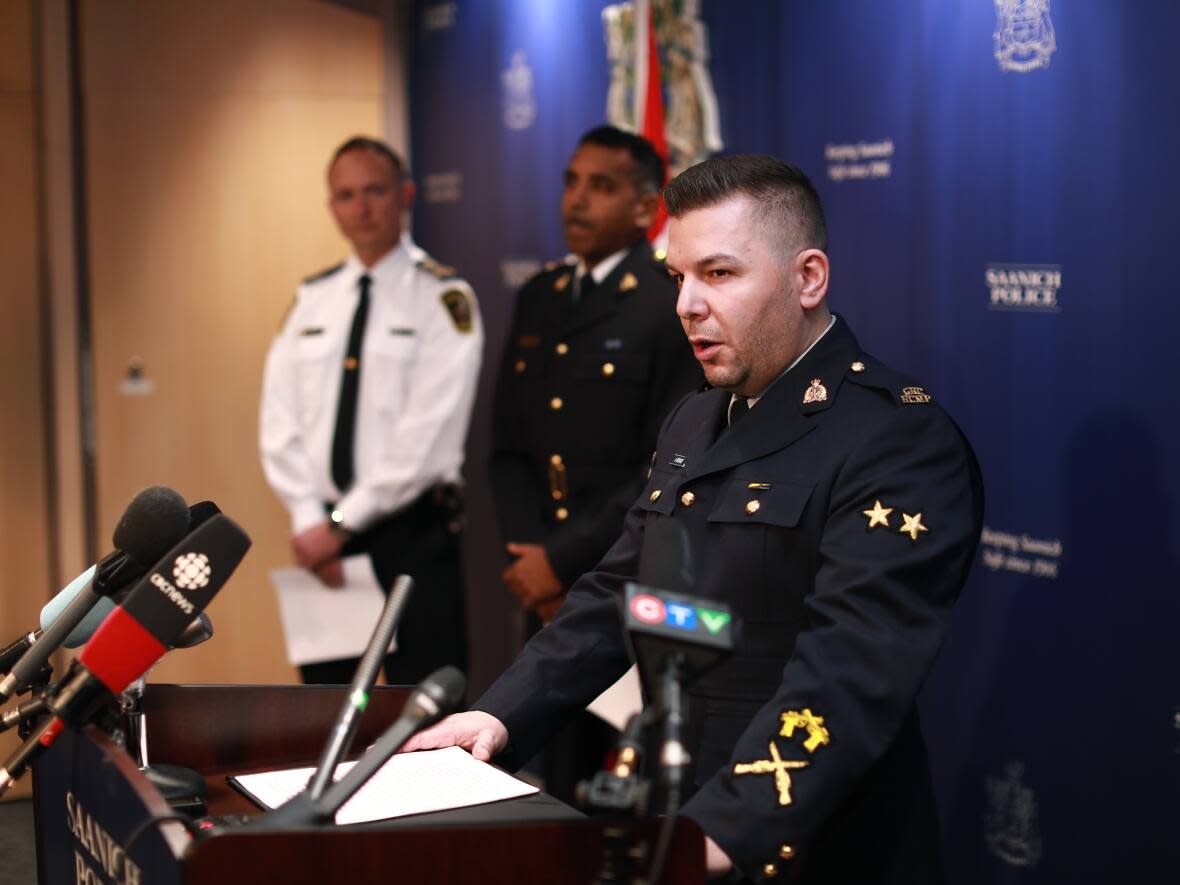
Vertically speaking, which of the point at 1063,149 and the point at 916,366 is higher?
the point at 1063,149

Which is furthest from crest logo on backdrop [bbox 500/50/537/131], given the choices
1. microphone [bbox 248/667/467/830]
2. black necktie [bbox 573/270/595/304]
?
microphone [bbox 248/667/467/830]

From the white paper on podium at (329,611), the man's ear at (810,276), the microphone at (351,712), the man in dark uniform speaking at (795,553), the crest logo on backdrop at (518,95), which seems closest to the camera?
the microphone at (351,712)

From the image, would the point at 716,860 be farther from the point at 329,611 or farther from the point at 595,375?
the point at 329,611

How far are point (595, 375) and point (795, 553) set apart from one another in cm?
160

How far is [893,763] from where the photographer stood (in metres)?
1.73

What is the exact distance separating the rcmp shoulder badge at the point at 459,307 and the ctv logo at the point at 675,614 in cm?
268

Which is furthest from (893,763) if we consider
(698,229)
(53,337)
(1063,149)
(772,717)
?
(53,337)

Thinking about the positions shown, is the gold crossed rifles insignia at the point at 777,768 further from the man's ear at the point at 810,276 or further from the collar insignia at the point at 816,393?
the man's ear at the point at 810,276

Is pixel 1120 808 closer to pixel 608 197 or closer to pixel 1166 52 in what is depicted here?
pixel 1166 52

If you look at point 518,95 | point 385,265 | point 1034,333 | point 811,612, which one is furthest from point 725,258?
point 518,95

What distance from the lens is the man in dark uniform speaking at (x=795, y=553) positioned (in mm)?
1536

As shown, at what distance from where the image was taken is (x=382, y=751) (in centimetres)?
124

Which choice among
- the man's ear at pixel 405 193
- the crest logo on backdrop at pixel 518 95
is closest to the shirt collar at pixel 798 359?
the man's ear at pixel 405 193

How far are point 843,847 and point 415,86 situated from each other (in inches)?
148
